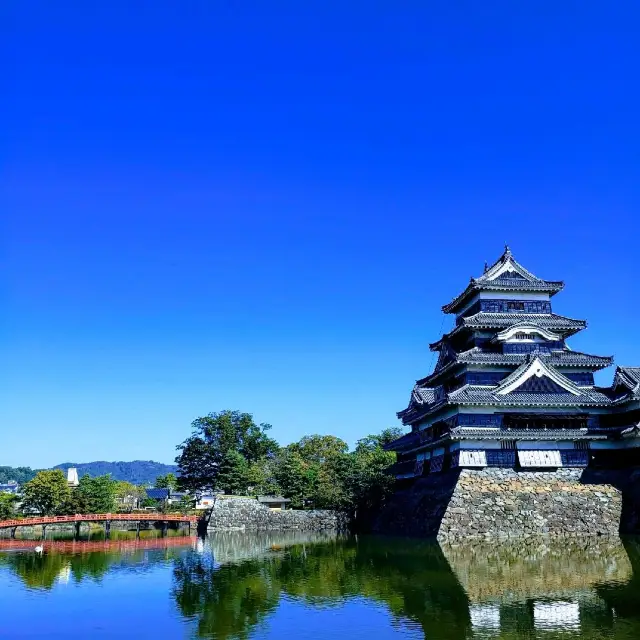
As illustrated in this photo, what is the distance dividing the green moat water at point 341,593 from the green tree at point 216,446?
28.3 metres

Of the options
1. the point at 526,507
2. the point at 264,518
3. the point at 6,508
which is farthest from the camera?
the point at 6,508

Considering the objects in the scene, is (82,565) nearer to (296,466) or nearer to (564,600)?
(564,600)

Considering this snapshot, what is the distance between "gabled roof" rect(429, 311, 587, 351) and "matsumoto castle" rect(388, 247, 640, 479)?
2.3 inches

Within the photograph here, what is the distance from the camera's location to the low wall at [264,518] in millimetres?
45312

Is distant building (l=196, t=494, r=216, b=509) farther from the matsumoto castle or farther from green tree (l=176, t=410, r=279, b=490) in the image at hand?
the matsumoto castle

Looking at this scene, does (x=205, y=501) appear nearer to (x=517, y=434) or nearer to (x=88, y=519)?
(x=88, y=519)

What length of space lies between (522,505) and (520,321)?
1123cm

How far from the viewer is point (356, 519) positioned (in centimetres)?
4584

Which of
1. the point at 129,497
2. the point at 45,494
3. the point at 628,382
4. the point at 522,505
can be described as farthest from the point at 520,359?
the point at 129,497

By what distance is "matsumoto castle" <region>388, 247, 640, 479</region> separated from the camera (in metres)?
32.0

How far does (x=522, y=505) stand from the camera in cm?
2967

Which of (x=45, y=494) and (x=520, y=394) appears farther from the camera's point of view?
(x=45, y=494)

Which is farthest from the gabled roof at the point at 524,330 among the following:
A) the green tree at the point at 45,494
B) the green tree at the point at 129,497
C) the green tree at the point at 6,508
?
the green tree at the point at 129,497

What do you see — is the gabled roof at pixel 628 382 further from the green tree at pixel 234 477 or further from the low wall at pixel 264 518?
the green tree at pixel 234 477
